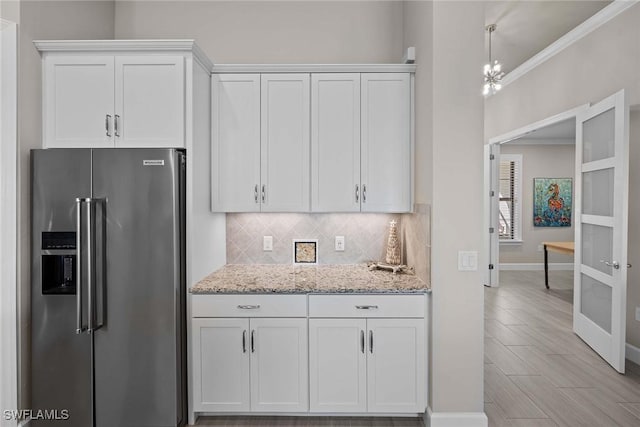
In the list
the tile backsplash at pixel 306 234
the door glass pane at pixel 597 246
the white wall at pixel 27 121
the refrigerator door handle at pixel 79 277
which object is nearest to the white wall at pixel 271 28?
the white wall at pixel 27 121

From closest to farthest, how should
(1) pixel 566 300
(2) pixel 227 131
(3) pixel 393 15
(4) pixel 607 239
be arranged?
(2) pixel 227 131 < (3) pixel 393 15 < (4) pixel 607 239 < (1) pixel 566 300

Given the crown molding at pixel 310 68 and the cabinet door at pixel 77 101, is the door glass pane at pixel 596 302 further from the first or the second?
the cabinet door at pixel 77 101

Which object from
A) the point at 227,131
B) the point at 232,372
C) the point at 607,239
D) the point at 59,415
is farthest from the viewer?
the point at 607,239

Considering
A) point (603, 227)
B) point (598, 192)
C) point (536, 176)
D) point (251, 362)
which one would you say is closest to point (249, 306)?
point (251, 362)

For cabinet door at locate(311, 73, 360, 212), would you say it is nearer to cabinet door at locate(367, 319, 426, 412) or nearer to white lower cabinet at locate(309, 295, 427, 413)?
white lower cabinet at locate(309, 295, 427, 413)

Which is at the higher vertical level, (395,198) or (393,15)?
(393,15)

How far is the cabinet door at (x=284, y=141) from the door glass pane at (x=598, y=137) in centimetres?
277

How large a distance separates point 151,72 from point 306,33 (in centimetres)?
140

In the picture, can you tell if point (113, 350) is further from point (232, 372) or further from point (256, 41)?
point (256, 41)

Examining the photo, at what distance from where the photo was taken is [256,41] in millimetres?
3266

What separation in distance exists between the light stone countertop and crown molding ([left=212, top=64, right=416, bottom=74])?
1.50m

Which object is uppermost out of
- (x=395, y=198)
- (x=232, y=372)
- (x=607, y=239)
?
(x=395, y=198)

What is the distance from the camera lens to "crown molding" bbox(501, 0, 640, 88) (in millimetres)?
3600

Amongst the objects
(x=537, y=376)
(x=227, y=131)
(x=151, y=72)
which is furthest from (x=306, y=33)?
(x=537, y=376)
